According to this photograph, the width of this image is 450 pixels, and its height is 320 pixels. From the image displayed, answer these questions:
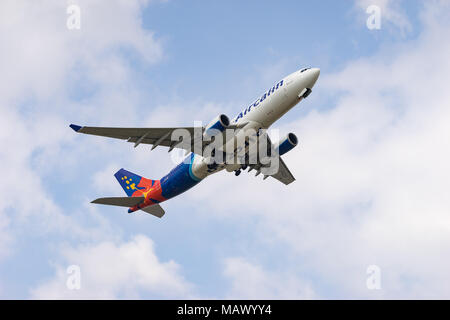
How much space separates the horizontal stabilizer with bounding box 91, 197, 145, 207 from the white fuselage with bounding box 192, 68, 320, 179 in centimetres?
1211

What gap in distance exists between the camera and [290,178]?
5666 cm

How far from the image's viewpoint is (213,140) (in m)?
44.7

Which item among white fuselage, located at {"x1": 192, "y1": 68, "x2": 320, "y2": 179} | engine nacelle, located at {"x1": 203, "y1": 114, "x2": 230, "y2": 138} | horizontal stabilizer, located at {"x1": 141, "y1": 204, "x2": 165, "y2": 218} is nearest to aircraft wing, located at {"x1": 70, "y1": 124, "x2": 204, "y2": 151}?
engine nacelle, located at {"x1": 203, "y1": 114, "x2": 230, "y2": 138}

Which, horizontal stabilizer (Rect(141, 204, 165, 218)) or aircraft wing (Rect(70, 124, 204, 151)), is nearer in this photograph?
aircraft wing (Rect(70, 124, 204, 151))

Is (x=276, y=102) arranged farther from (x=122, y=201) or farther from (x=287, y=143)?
(x=122, y=201)

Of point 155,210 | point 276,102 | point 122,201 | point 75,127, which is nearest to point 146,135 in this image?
point 75,127

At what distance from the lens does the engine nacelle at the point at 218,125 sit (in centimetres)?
4203

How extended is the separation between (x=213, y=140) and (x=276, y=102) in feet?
20.2

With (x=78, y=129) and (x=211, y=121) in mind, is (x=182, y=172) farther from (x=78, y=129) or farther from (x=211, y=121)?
(x=78, y=129)

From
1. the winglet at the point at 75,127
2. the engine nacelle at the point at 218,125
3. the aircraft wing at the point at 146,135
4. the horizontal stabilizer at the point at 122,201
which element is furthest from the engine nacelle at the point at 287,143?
the winglet at the point at 75,127

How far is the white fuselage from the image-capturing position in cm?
4178

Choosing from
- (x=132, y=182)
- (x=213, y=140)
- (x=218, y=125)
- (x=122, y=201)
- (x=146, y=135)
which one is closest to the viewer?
(x=218, y=125)

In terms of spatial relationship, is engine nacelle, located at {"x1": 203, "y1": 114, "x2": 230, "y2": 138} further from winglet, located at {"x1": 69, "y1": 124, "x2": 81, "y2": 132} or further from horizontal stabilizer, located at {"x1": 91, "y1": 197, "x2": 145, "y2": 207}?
horizontal stabilizer, located at {"x1": 91, "y1": 197, "x2": 145, "y2": 207}

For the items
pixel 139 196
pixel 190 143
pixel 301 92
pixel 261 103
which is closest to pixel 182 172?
pixel 190 143
